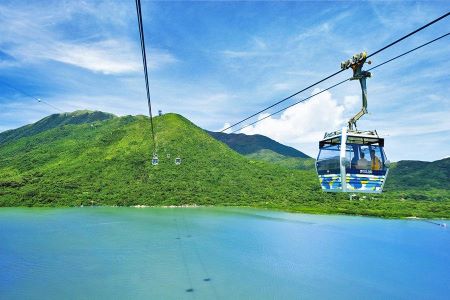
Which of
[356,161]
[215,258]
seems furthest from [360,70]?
[215,258]

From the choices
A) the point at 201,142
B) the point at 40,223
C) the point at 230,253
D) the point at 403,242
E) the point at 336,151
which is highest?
the point at 201,142

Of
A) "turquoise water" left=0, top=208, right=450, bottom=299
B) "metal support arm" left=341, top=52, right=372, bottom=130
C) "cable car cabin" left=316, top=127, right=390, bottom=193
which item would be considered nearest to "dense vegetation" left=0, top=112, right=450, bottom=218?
"turquoise water" left=0, top=208, right=450, bottom=299

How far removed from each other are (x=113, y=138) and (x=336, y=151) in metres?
160

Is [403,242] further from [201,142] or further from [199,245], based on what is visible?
[201,142]

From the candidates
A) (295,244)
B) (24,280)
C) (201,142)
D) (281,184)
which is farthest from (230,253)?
(201,142)

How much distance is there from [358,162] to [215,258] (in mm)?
43184

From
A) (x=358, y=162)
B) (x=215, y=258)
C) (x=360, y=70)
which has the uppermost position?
(x=360, y=70)

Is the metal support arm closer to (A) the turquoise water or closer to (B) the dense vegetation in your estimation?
(A) the turquoise water

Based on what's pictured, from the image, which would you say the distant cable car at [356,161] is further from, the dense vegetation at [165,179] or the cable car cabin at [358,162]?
the dense vegetation at [165,179]

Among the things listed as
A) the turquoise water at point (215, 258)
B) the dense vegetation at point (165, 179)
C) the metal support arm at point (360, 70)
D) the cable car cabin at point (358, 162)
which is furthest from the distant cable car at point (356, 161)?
the dense vegetation at point (165, 179)

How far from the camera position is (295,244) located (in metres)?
60.7

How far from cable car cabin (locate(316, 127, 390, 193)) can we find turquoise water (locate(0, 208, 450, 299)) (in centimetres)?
2707

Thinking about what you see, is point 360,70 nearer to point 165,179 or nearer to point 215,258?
point 215,258

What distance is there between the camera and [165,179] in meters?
135
